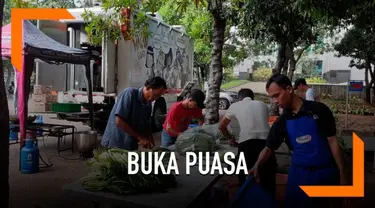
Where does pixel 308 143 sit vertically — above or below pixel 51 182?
above

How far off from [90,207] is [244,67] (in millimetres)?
55837

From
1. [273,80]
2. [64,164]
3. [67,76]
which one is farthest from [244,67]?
[273,80]

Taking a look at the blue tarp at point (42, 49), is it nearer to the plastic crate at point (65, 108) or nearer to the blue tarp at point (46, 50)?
the blue tarp at point (46, 50)

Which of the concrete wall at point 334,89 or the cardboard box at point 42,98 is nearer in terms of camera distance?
the cardboard box at point 42,98

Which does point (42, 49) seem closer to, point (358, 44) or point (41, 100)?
point (41, 100)

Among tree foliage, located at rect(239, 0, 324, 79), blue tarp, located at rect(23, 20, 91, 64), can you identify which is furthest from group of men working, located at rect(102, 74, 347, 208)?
tree foliage, located at rect(239, 0, 324, 79)

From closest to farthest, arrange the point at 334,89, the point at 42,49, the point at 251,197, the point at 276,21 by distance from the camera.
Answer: the point at 251,197, the point at 42,49, the point at 276,21, the point at 334,89

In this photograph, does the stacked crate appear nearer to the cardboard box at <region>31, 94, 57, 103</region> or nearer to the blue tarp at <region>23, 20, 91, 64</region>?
the cardboard box at <region>31, 94, 57, 103</region>

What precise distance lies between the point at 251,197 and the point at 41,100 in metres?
15.6

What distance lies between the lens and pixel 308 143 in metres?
2.96

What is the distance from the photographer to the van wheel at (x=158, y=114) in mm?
12391

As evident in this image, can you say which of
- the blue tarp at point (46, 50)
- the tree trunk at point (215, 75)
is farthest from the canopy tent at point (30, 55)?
the tree trunk at point (215, 75)

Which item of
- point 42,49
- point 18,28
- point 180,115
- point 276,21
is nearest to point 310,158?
point 180,115

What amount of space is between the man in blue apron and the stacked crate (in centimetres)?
1487
